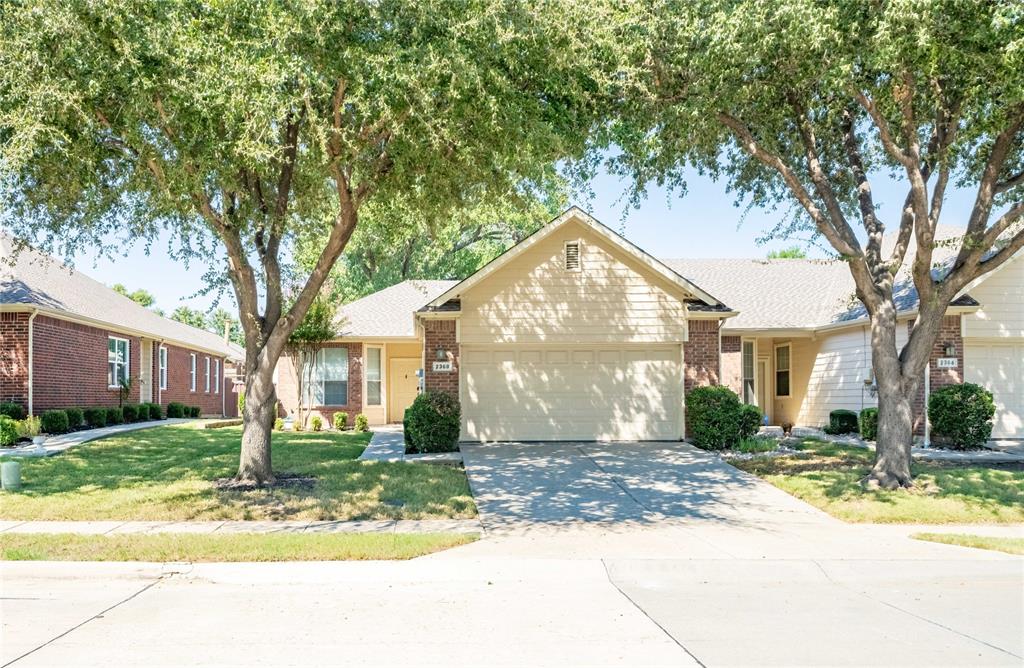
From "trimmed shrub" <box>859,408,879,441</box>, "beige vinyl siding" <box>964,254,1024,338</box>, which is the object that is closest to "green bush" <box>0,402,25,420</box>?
"trimmed shrub" <box>859,408,879,441</box>

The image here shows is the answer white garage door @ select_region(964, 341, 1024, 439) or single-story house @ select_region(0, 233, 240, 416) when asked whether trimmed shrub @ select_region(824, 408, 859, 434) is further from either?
single-story house @ select_region(0, 233, 240, 416)

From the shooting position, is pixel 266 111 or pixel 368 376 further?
pixel 368 376

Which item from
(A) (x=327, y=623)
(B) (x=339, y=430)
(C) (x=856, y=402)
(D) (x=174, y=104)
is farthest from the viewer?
(B) (x=339, y=430)

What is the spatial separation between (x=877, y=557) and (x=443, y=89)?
7509mm

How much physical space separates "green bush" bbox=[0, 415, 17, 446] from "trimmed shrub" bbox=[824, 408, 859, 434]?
19244mm

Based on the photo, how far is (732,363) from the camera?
69.0 ft

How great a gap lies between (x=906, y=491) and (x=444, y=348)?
9435mm

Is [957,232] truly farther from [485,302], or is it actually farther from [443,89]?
[443,89]

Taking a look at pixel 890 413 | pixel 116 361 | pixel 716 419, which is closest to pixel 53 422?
→ pixel 116 361

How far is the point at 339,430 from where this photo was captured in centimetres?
2283

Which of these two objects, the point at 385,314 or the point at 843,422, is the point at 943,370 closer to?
the point at 843,422

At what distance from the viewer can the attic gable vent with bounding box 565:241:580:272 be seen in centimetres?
1711

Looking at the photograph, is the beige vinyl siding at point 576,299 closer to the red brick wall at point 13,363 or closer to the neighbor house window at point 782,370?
the neighbor house window at point 782,370

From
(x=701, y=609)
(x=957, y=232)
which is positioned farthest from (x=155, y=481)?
(x=957, y=232)
